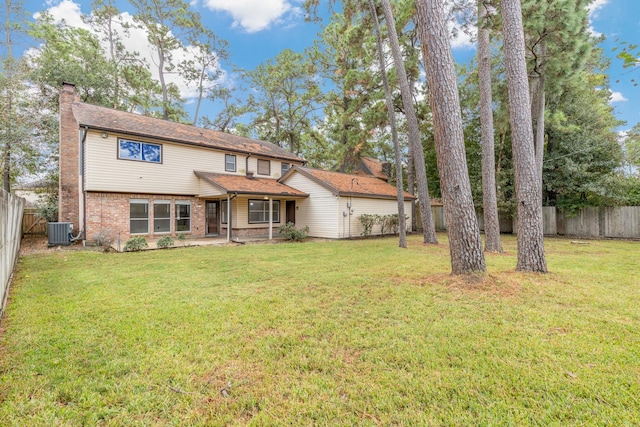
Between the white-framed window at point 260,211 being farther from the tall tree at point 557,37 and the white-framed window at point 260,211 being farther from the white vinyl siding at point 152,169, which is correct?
the tall tree at point 557,37

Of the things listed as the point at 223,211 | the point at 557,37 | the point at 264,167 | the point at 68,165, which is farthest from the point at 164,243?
the point at 557,37

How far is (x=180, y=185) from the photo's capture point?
13.9 m

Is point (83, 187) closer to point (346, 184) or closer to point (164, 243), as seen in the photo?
point (164, 243)

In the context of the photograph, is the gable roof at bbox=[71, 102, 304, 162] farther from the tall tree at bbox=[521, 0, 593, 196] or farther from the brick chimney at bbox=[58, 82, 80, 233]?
the tall tree at bbox=[521, 0, 593, 196]

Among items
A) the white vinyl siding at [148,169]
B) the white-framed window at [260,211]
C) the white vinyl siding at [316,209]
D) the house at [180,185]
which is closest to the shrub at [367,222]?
the house at [180,185]

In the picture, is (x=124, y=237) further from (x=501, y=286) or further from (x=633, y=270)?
(x=633, y=270)

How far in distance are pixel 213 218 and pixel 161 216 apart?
2.70 m

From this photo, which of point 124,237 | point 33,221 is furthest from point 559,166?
point 33,221

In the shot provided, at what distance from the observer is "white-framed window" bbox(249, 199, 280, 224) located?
15.6m

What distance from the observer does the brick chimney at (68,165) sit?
483 inches

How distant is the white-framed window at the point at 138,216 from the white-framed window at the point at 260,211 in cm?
484

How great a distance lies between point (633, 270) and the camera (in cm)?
638

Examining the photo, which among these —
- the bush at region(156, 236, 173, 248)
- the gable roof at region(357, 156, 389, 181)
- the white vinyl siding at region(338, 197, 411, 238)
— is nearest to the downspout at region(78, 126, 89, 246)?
the bush at region(156, 236, 173, 248)

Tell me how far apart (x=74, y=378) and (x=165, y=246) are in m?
9.21
